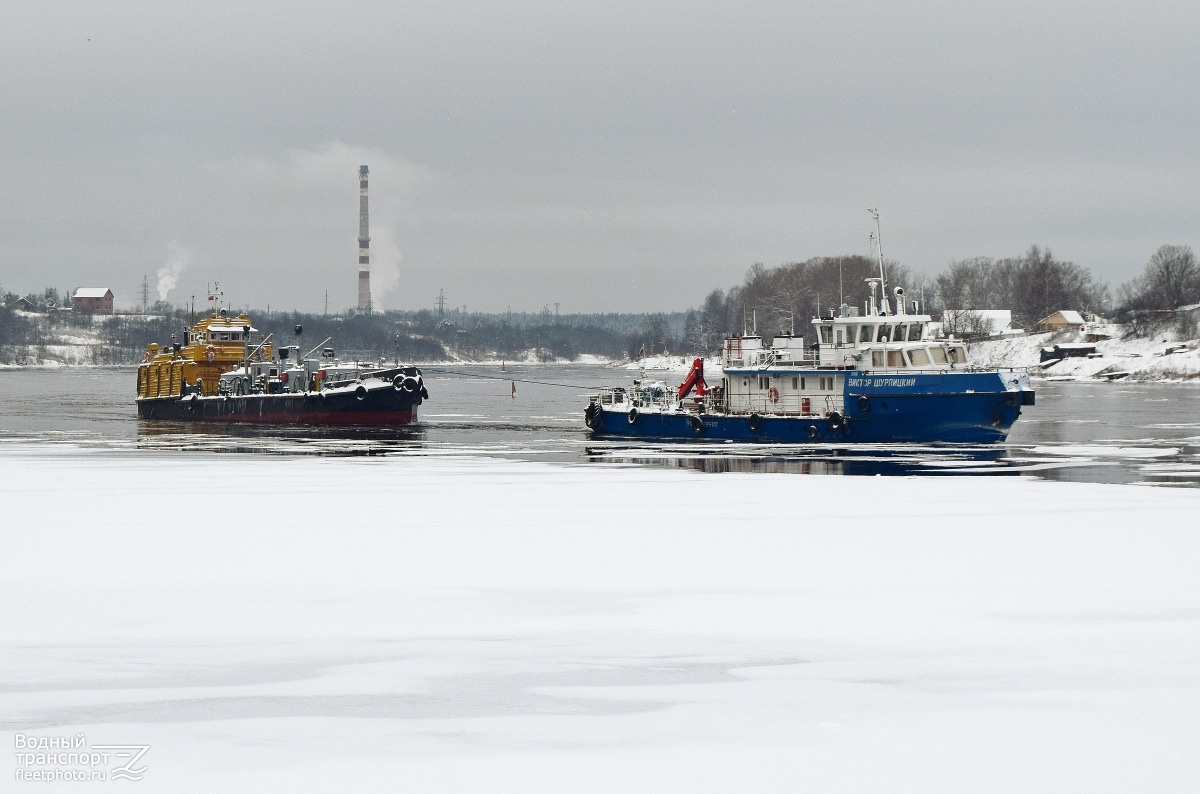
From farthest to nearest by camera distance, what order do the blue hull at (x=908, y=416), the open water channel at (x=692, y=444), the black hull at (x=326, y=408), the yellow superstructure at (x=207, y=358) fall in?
the yellow superstructure at (x=207, y=358) < the black hull at (x=326, y=408) < the blue hull at (x=908, y=416) < the open water channel at (x=692, y=444)

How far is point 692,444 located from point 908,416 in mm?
8361

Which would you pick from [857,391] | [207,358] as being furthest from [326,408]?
[857,391]

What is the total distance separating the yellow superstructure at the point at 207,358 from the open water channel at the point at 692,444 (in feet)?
11.7

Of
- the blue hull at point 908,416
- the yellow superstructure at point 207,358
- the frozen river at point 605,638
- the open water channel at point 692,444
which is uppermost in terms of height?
the yellow superstructure at point 207,358

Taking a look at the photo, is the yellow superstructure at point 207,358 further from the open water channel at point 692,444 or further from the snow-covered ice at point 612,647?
the snow-covered ice at point 612,647

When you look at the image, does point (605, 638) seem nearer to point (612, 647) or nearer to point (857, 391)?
point (612, 647)

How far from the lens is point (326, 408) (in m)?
71.1

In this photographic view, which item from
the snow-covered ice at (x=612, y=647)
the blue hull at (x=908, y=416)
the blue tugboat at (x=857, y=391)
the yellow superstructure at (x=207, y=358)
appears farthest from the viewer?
the yellow superstructure at (x=207, y=358)

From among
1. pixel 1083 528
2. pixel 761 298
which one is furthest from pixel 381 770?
pixel 761 298

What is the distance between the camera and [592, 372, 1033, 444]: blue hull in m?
49.6

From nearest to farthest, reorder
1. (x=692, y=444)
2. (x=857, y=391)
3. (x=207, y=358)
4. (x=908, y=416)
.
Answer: (x=908, y=416)
(x=857, y=391)
(x=692, y=444)
(x=207, y=358)

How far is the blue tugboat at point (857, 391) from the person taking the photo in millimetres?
49812

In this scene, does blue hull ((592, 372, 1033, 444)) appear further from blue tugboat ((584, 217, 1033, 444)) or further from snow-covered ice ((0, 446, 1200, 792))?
snow-covered ice ((0, 446, 1200, 792))

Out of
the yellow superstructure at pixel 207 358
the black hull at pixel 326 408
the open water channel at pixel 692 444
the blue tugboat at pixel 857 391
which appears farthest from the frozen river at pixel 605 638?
the yellow superstructure at pixel 207 358
